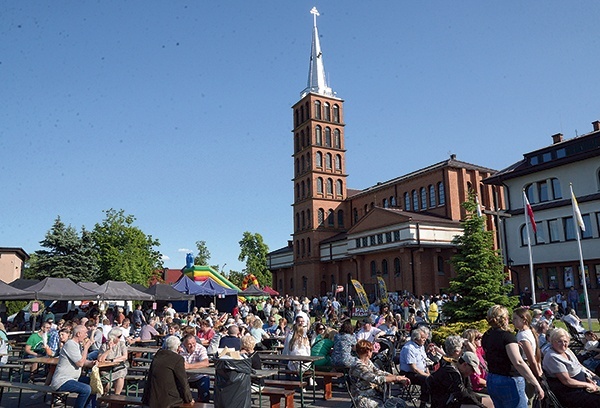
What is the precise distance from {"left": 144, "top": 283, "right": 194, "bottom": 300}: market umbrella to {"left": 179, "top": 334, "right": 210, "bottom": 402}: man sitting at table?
1650 cm

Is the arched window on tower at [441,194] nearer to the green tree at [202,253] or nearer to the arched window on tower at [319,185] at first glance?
the arched window on tower at [319,185]

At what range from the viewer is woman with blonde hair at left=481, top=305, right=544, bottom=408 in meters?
5.18

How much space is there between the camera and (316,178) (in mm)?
59938

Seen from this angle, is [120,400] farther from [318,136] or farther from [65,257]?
[318,136]

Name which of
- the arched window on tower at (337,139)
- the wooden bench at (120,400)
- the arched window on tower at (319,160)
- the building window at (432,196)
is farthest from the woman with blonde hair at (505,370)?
the arched window on tower at (337,139)

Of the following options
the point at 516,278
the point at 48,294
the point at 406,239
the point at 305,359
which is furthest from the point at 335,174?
the point at 305,359

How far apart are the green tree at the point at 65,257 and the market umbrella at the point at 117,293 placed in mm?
26147

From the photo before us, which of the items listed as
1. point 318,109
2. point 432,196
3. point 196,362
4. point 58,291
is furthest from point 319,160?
point 196,362

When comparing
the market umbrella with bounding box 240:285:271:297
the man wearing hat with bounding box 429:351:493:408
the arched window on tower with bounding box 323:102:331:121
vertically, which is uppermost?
the arched window on tower with bounding box 323:102:331:121

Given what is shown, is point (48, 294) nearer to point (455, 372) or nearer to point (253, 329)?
point (253, 329)

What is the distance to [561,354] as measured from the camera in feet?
20.0

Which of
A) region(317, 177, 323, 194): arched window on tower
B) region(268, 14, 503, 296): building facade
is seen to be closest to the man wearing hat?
region(268, 14, 503, 296): building facade

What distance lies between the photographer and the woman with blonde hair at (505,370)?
5184mm

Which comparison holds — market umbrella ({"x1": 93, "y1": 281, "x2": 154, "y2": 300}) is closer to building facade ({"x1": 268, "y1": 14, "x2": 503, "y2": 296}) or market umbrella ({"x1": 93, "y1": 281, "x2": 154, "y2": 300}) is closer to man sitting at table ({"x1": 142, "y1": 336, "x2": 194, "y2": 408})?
man sitting at table ({"x1": 142, "y1": 336, "x2": 194, "y2": 408})
